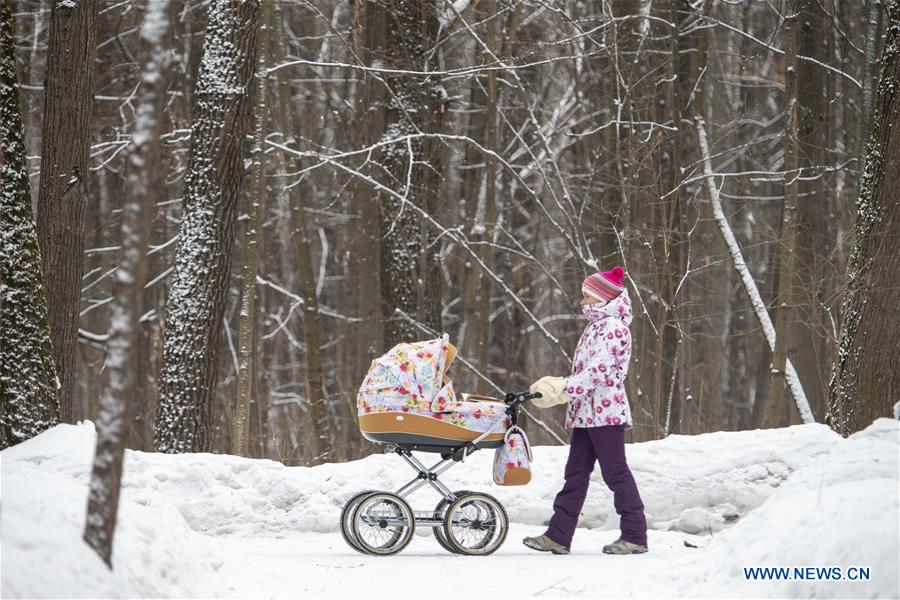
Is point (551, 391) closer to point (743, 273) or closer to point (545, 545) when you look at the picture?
point (545, 545)

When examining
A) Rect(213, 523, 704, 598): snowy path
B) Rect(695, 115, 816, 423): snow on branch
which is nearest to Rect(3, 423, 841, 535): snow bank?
Rect(213, 523, 704, 598): snowy path

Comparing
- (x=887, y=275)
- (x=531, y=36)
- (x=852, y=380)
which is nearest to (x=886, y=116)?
(x=887, y=275)

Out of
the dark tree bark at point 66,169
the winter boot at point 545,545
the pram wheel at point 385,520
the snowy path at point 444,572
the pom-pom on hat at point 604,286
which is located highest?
the dark tree bark at point 66,169

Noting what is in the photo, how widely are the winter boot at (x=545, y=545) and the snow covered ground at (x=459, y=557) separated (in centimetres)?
7

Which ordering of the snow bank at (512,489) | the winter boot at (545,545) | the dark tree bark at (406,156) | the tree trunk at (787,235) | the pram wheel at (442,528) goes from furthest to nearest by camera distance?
the dark tree bark at (406,156) < the tree trunk at (787,235) < the snow bank at (512,489) < the pram wheel at (442,528) < the winter boot at (545,545)

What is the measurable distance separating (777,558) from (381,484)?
411cm

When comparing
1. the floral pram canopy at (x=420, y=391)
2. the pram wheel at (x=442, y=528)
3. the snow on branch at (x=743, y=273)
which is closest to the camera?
the floral pram canopy at (x=420, y=391)

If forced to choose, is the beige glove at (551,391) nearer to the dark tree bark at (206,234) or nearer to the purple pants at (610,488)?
the purple pants at (610,488)

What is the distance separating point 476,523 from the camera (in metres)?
7.21

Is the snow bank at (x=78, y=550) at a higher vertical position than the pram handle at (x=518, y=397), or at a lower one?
lower

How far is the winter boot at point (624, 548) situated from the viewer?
23.0ft

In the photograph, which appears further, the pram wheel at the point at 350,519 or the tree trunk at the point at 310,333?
the tree trunk at the point at 310,333

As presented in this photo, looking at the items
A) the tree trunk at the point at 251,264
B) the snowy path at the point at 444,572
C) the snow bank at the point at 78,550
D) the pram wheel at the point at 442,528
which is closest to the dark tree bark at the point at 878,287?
the snowy path at the point at 444,572

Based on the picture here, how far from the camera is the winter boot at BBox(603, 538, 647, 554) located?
700 cm
